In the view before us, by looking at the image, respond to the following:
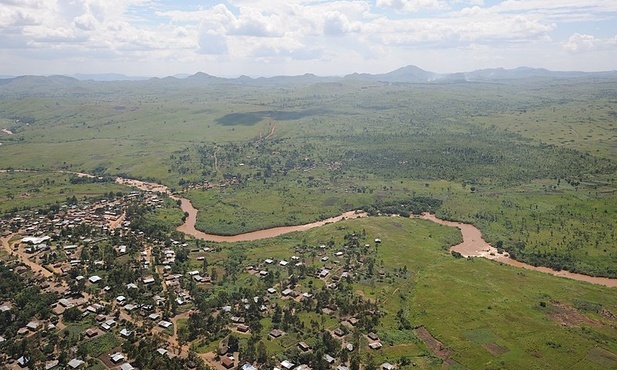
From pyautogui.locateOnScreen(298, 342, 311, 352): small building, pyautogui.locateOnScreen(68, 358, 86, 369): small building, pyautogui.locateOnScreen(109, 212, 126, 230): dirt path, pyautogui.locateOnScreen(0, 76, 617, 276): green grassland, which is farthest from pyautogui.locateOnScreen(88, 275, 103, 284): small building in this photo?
pyautogui.locateOnScreen(298, 342, 311, 352): small building

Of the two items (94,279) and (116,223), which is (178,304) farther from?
(116,223)

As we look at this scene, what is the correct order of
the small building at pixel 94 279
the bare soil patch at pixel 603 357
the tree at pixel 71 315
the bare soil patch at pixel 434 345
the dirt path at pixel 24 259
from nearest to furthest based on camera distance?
the bare soil patch at pixel 603 357 < the bare soil patch at pixel 434 345 < the tree at pixel 71 315 < the small building at pixel 94 279 < the dirt path at pixel 24 259

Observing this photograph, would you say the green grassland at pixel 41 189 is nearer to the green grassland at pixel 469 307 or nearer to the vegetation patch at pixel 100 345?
the green grassland at pixel 469 307

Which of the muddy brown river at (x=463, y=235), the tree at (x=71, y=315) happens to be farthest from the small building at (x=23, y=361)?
the muddy brown river at (x=463, y=235)

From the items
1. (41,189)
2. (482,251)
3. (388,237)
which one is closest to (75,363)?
(388,237)

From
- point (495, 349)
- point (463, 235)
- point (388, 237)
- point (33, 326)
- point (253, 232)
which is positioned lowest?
point (463, 235)

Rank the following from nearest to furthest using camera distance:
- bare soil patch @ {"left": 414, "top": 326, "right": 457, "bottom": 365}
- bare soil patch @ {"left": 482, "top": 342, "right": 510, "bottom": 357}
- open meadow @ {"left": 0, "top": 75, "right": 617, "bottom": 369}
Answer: bare soil patch @ {"left": 414, "top": 326, "right": 457, "bottom": 365}
bare soil patch @ {"left": 482, "top": 342, "right": 510, "bottom": 357}
open meadow @ {"left": 0, "top": 75, "right": 617, "bottom": 369}

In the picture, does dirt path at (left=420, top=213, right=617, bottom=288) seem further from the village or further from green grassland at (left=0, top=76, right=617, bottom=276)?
the village
